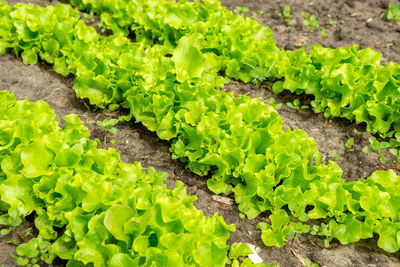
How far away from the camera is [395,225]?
2.98m

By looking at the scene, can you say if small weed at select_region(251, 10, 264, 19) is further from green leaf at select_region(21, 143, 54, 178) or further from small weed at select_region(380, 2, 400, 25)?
green leaf at select_region(21, 143, 54, 178)

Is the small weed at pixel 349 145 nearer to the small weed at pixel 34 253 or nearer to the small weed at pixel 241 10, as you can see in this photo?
the small weed at pixel 34 253

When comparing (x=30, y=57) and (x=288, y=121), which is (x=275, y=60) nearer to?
(x=288, y=121)

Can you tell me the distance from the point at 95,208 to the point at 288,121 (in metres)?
2.38

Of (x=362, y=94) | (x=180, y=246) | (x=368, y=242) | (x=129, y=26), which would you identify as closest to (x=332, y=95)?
(x=362, y=94)

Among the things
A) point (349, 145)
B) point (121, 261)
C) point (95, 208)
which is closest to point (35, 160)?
point (95, 208)

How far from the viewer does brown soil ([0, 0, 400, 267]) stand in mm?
3082

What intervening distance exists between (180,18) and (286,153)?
8.13 feet

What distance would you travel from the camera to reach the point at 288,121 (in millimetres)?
4281

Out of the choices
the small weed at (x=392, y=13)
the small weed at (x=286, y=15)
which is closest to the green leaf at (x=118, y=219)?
the small weed at (x=286, y=15)

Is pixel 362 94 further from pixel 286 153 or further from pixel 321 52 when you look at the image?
pixel 286 153

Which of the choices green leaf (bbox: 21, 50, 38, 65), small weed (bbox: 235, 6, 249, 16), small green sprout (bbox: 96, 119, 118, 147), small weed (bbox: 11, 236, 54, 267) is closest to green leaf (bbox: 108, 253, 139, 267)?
small weed (bbox: 11, 236, 54, 267)

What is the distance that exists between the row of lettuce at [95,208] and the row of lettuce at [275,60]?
167 centimetres

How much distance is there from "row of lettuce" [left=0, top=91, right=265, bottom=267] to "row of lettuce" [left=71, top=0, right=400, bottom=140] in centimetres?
167
